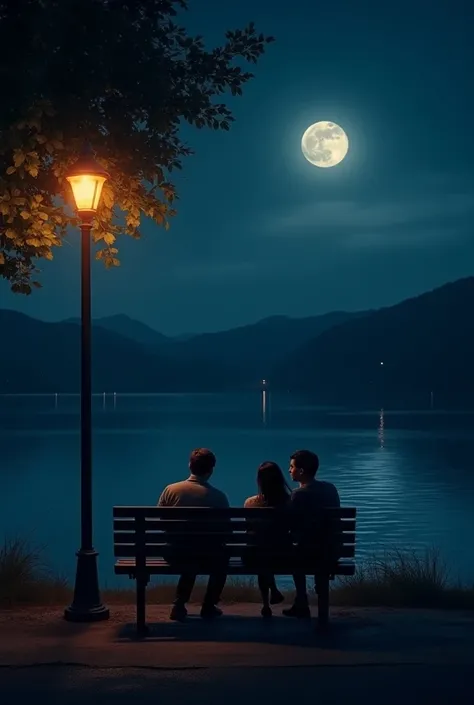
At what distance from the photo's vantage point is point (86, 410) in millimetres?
9234

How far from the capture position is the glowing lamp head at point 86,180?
938cm

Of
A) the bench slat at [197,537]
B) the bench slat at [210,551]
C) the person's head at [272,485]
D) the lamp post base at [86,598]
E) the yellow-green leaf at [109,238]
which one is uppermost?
the yellow-green leaf at [109,238]

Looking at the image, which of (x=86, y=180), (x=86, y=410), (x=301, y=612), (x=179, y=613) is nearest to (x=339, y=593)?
(x=301, y=612)

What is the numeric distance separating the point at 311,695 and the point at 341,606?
10.8ft

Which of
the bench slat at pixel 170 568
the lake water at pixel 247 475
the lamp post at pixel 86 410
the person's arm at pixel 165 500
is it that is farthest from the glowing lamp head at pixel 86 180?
the lake water at pixel 247 475

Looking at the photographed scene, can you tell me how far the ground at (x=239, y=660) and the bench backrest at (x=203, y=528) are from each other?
65 centimetres

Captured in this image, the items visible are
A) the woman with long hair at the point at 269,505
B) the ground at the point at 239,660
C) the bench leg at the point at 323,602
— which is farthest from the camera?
the woman with long hair at the point at 269,505

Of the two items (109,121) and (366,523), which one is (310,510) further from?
(366,523)

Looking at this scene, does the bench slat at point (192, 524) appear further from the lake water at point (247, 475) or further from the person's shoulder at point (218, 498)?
the lake water at point (247, 475)

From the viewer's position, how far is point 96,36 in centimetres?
1001

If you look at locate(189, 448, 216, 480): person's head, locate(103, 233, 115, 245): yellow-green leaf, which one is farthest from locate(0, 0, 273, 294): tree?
locate(189, 448, 216, 480): person's head

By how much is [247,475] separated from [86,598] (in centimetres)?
4062

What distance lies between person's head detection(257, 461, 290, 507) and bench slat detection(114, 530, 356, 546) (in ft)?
1.32

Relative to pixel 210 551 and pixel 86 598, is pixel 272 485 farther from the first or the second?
pixel 86 598
